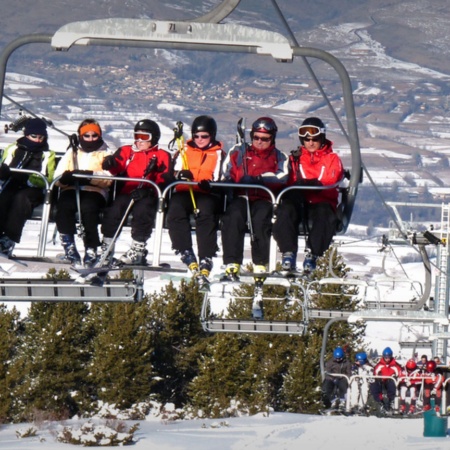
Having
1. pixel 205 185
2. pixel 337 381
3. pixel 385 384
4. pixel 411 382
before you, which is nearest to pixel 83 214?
pixel 205 185

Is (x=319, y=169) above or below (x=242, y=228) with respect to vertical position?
above

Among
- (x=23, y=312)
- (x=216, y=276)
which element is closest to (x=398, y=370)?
(x=216, y=276)

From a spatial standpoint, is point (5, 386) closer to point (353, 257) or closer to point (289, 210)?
point (289, 210)

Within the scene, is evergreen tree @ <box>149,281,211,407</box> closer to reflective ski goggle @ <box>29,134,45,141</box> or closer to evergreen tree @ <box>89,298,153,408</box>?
evergreen tree @ <box>89,298,153,408</box>

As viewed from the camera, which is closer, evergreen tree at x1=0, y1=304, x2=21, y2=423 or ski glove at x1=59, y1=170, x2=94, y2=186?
ski glove at x1=59, y1=170, x2=94, y2=186

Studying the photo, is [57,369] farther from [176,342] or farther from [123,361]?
[176,342]

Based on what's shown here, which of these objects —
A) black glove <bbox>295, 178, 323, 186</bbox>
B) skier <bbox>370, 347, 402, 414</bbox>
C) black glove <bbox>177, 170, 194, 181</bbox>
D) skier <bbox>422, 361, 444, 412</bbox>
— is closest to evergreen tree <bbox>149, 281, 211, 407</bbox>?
skier <bbox>422, 361, 444, 412</bbox>

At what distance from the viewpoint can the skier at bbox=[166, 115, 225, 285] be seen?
1109 centimetres

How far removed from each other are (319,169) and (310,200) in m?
0.37

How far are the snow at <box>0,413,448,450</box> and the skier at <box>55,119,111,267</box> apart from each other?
13.0 meters

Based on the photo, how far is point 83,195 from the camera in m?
11.3

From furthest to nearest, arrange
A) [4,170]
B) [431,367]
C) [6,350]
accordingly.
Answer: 1. [6,350]
2. [431,367]
3. [4,170]

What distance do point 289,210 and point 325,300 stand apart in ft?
122

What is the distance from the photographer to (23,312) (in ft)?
320
